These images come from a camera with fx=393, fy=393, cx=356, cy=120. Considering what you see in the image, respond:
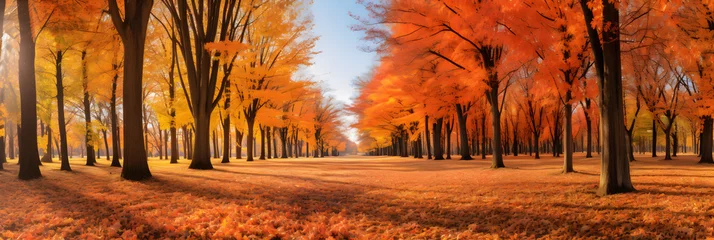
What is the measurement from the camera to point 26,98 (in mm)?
10453

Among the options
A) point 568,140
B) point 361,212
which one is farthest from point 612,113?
point 568,140

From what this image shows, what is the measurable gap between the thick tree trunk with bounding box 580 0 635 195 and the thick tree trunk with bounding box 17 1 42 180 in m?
13.6

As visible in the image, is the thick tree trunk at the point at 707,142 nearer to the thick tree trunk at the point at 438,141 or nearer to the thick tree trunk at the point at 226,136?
the thick tree trunk at the point at 438,141

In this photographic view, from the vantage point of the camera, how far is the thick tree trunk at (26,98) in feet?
34.3

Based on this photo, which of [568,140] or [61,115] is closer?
[568,140]

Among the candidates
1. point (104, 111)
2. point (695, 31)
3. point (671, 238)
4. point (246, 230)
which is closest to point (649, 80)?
point (695, 31)

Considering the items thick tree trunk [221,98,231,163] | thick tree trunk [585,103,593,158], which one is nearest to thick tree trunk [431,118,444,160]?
thick tree trunk [585,103,593,158]

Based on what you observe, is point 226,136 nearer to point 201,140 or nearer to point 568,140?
point 201,140

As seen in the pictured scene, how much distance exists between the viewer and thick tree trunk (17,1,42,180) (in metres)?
10.5

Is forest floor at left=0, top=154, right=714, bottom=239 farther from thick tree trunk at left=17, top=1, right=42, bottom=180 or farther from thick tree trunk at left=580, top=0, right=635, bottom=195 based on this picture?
thick tree trunk at left=17, top=1, right=42, bottom=180

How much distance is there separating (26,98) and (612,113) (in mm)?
13842

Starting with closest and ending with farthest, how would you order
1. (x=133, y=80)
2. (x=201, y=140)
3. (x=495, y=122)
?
(x=133, y=80), (x=201, y=140), (x=495, y=122)

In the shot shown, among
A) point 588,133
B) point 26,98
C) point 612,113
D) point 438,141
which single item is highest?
point 26,98

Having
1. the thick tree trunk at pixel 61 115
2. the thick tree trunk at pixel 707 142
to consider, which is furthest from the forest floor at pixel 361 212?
the thick tree trunk at pixel 707 142
